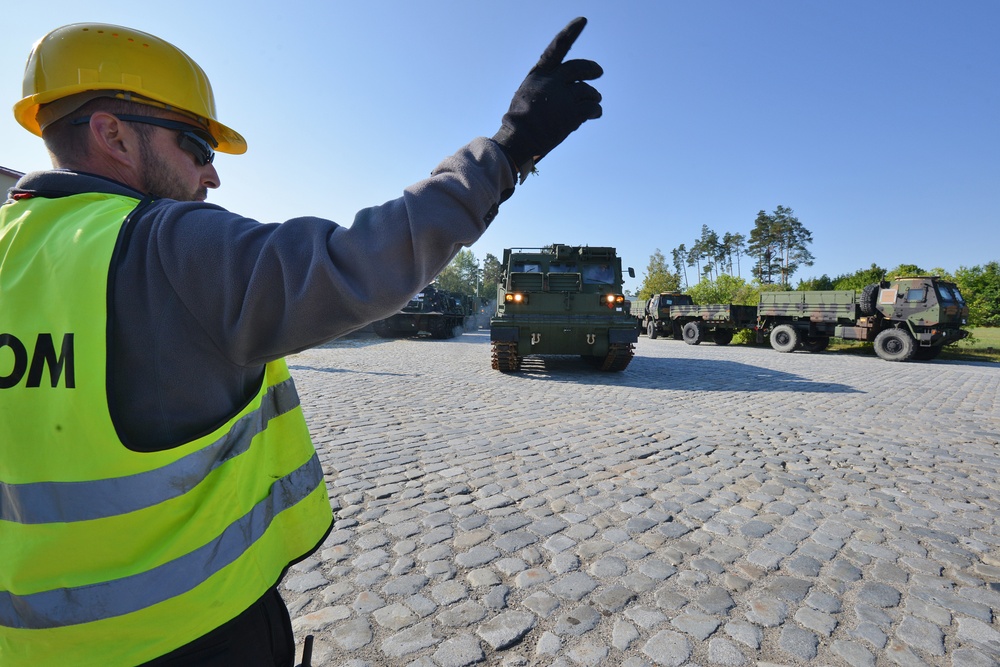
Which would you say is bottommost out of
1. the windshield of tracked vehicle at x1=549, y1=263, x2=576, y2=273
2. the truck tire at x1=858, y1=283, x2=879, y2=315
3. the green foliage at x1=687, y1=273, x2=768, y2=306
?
the truck tire at x1=858, y1=283, x2=879, y2=315

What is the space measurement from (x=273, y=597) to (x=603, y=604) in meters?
1.54

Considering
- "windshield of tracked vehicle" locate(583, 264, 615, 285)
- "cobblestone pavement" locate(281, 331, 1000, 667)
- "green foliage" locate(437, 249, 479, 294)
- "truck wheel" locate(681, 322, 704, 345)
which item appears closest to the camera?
"cobblestone pavement" locate(281, 331, 1000, 667)

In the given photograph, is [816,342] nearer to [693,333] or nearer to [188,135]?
[693,333]

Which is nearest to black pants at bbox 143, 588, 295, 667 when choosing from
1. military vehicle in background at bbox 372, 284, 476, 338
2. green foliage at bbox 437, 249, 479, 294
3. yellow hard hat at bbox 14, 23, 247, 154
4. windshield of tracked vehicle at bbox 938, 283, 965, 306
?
yellow hard hat at bbox 14, 23, 247, 154

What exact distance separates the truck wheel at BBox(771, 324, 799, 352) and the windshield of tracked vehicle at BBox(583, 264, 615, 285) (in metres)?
10.5

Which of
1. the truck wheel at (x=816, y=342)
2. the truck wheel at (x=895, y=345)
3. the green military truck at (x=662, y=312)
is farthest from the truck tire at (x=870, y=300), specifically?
the green military truck at (x=662, y=312)

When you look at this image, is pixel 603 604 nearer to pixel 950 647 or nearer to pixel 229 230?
pixel 950 647

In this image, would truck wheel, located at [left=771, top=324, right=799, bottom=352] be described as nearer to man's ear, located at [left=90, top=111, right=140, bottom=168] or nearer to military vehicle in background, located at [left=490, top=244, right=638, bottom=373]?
military vehicle in background, located at [left=490, top=244, right=638, bottom=373]

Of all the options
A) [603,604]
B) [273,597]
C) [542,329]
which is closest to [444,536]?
[603,604]

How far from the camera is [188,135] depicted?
123cm

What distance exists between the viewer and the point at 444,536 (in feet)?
9.64

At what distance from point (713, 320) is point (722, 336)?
1281 millimetres

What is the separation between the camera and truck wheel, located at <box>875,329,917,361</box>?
594 inches

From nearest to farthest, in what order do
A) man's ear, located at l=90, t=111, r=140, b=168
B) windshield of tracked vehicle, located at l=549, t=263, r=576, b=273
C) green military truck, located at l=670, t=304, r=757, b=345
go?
man's ear, located at l=90, t=111, r=140, b=168 < windshield of tracked vehicle, located at l=549, t=263, r=576, b=273 < green military truck, located at l=670, t=304, r=757, b=345
